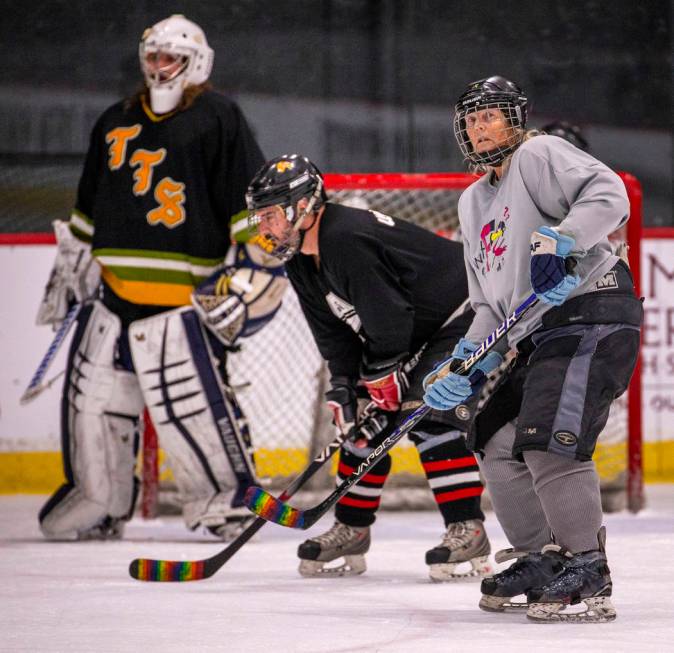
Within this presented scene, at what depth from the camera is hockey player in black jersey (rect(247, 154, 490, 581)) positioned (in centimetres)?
288

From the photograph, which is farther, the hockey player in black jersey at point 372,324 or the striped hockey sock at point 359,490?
the striped hockey sock at point 359,490

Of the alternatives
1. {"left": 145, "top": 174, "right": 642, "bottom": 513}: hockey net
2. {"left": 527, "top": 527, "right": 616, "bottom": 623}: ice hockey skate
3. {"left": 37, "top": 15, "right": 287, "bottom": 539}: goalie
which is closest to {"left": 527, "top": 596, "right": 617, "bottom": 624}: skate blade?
{"left": 527, "top": 527, "right": 616, "bottom": 623}: ice hockey skate

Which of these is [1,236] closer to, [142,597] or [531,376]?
[142,597]

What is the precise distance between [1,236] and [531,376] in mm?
2805

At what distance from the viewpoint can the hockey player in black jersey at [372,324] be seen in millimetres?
2875

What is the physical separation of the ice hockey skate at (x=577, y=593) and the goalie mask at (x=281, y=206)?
3.06 feet

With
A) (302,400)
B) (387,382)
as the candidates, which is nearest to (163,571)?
(387,382)

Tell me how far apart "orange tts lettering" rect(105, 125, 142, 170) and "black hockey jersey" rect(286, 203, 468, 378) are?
2.63 ft

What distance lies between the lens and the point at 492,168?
2484 mm

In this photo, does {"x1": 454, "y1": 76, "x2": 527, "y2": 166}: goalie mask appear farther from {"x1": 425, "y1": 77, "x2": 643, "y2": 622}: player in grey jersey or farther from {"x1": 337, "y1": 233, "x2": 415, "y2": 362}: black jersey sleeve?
{"x1": 337, "y1": 233, "x2": 415, "y2": 362}: black jersey sleeve

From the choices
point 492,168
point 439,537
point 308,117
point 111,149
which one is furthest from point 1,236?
point 492,168

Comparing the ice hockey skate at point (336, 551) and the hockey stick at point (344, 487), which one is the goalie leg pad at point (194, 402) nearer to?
the ice hockey skate at point (336, 551)

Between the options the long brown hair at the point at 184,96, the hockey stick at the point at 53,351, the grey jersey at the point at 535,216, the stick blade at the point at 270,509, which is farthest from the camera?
the hockey stick at the point at 53,351

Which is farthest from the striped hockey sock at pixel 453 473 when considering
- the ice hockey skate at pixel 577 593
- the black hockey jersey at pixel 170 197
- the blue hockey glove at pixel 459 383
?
the black hockey jersey at pixel 170 197
